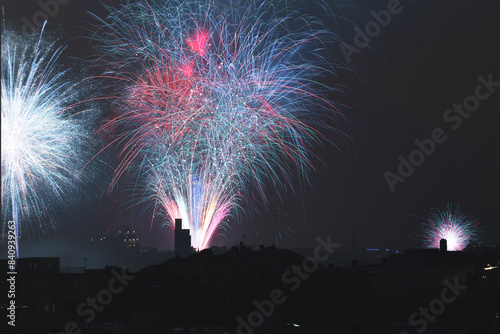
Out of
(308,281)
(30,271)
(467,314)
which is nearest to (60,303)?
(30,271)

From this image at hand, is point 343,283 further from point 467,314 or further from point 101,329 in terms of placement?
point 101,329

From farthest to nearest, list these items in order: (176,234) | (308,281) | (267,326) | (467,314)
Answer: (176,234)
(308,281)
(467,314)
(267,326)

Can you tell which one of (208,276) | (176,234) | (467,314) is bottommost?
(467,314)

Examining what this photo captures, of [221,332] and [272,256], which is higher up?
[272,256]

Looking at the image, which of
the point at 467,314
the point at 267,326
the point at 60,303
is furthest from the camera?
the point at 60,303
